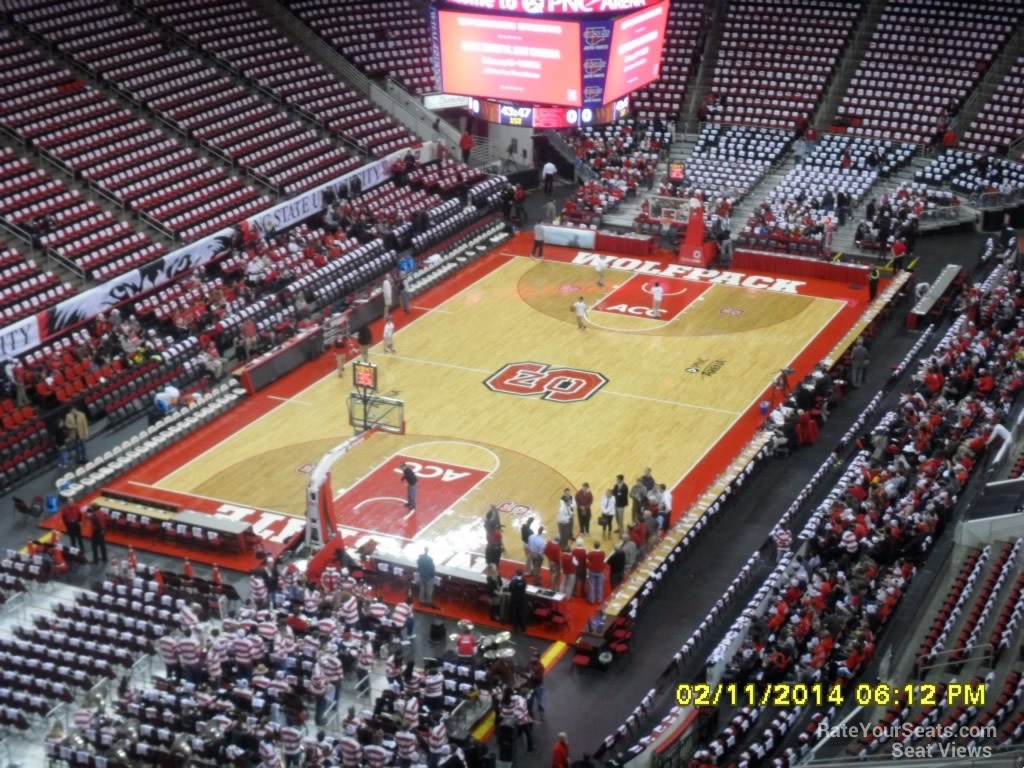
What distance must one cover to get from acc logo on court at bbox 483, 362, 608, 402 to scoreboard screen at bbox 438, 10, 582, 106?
6.80 meters

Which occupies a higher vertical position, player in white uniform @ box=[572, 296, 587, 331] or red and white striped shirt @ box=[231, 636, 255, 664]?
red and white striped shirt @ box=[231, 636, 255, 664]

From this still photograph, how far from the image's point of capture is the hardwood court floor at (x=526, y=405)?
113 feet

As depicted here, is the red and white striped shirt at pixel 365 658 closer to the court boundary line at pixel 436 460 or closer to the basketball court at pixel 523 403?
the basketball court at pixel 523 403

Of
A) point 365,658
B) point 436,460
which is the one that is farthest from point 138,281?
point 365,658

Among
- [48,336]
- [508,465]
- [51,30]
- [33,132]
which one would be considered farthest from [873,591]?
[51,30]

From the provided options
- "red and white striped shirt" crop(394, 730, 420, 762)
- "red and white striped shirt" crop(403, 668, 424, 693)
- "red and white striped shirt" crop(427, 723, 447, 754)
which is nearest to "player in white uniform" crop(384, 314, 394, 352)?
"red and white striped shirt" crop(403, 668, 424, 693)

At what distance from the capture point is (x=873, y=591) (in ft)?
93.2

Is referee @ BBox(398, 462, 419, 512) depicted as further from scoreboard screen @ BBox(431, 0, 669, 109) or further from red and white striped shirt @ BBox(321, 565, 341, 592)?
scoreboard screen @ BBox(431, 0, 669, 109)

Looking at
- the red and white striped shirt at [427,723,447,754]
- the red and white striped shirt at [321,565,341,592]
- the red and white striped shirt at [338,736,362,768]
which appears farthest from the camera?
the red and white striped shirt at [321,565,341,592]

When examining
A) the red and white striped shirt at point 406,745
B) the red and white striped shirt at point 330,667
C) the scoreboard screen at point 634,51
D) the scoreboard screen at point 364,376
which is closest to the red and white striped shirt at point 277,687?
the red and white striped shirt at point 330,667

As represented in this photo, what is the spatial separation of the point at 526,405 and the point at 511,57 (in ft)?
27.4

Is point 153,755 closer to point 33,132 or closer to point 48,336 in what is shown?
point 48,336

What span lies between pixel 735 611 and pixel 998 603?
15.3ft

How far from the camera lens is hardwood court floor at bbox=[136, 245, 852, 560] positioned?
1359 inches
